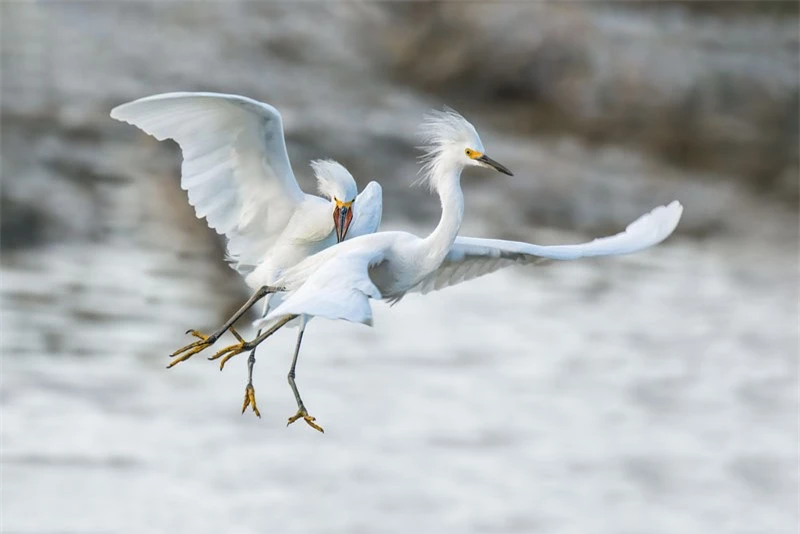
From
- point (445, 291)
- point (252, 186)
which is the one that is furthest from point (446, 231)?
point (445, 291)

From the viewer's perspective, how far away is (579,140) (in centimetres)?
2220

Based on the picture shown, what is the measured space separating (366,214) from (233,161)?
0.66 metres

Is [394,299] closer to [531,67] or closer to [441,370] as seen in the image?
[441,370]

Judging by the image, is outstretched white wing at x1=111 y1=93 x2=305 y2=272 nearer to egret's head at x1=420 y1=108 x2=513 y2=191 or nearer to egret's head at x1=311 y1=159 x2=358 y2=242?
egret's head at x1=311 y1=159 x2=358 y2=242

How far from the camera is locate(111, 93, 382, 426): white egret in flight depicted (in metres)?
6.57

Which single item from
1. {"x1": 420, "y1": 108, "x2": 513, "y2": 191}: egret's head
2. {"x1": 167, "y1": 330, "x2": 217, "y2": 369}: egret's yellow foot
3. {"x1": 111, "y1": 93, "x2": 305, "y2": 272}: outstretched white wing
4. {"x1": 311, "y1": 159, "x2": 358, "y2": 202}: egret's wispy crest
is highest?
{"x1": 420, "y1": 108, "x2": 513, "y2": 191}: egret's head

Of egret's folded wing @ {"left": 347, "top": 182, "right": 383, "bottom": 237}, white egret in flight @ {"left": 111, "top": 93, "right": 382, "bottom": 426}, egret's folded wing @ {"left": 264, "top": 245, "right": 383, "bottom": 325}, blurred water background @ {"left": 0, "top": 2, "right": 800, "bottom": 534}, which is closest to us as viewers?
egret's folded wing @ {"left": 264, "top": 245, "right": 383, "bottom": 325}

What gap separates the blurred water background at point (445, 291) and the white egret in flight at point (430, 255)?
26.5ft

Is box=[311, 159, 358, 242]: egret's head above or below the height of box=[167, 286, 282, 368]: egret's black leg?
above

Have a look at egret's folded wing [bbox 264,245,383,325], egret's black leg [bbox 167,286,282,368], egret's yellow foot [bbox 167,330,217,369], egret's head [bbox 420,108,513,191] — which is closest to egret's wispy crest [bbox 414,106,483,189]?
egret's head [bbox 420,108,513,191]

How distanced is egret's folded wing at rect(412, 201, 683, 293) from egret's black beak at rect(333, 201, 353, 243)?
42cm

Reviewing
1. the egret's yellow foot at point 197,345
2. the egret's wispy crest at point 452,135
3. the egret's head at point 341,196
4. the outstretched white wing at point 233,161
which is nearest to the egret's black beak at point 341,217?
the egret's head at point 341,196

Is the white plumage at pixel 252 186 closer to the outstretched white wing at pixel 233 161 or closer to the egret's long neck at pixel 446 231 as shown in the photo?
the outstretched white wing at pixel 233 161

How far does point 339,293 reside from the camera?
210 inches
